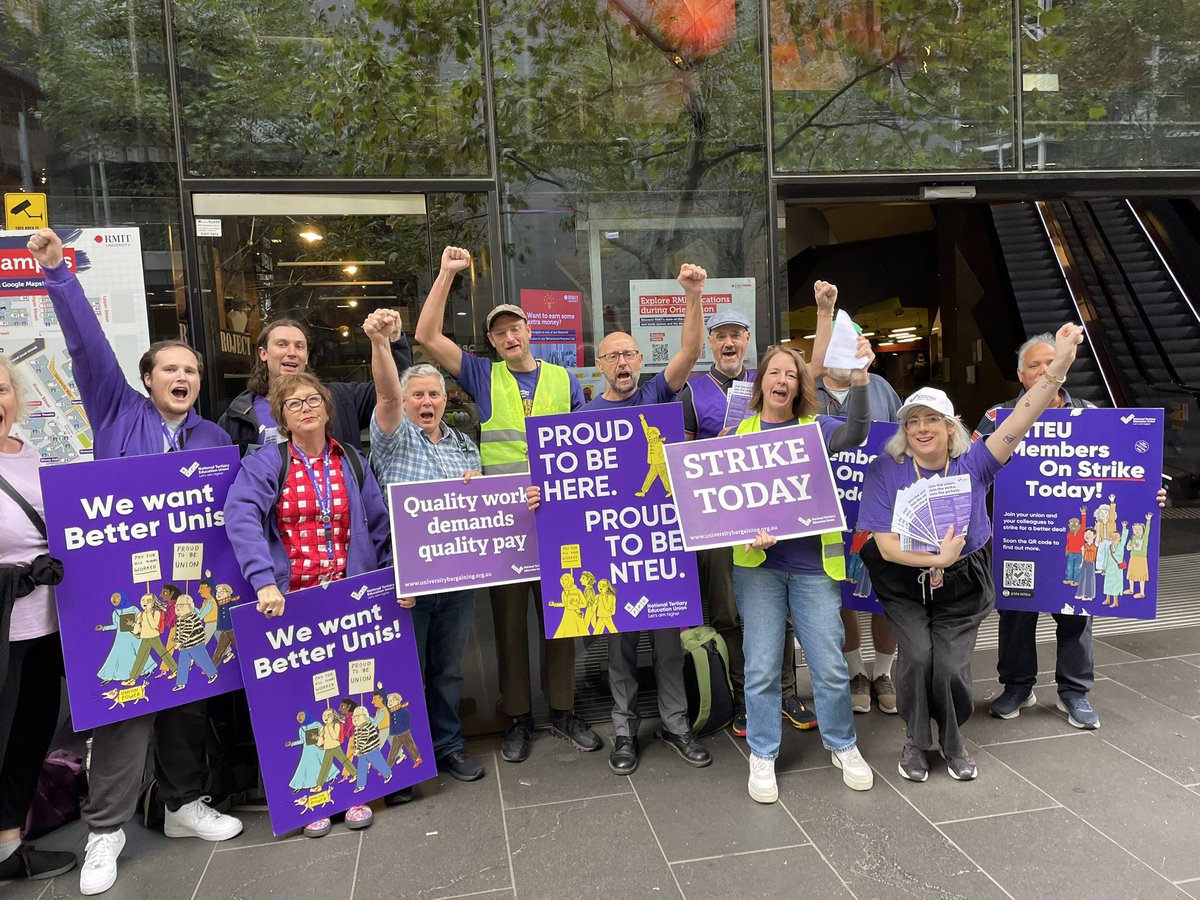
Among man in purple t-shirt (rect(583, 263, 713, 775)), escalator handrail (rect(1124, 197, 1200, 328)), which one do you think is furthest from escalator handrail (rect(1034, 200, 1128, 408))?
man in purple t-shirt (rect(583, 263, 713, 775))

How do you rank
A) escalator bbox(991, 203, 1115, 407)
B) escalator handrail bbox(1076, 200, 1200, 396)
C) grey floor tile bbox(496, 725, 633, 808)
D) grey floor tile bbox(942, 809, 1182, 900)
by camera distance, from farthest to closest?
escalator bbox(991, 203, 1115, 407) < escalator handrail bbox(1076, 200, 1200, 396) < grey floor tile bbox(496, 725, 633, 808) < grey floor tile bbox(942, 809, 1182, 900)

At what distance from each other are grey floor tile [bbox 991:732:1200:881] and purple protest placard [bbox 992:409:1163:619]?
26.7 inches

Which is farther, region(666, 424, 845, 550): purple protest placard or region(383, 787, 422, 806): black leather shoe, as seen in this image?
region(383, 787, 422, 806): black leather shoe

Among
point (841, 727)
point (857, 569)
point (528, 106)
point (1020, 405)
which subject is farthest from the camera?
point (528, 106)

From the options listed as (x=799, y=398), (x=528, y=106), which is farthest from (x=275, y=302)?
(x=799, y=398)

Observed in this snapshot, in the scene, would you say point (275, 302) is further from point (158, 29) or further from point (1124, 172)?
point (1124, 172)

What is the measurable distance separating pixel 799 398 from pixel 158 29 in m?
3.70

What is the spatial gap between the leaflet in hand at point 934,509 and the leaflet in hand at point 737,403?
33.5 inches

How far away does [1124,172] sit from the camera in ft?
16.7

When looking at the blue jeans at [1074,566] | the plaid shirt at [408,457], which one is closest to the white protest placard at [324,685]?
the plaid shirt at [408,457]

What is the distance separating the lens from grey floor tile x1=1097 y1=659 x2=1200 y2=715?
418 cm

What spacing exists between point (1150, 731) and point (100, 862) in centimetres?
474

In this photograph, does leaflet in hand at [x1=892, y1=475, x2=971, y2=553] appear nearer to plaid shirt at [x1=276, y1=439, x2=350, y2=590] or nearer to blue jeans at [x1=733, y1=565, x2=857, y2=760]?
blue jeans at [x1=733, y1=565, x2=857, y2=760]

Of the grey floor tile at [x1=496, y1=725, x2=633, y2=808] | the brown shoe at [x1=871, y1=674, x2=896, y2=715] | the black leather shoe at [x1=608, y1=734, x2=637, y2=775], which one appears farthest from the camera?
the brown shoe at [x1=871, y1=674, x2=896, y2=715]
